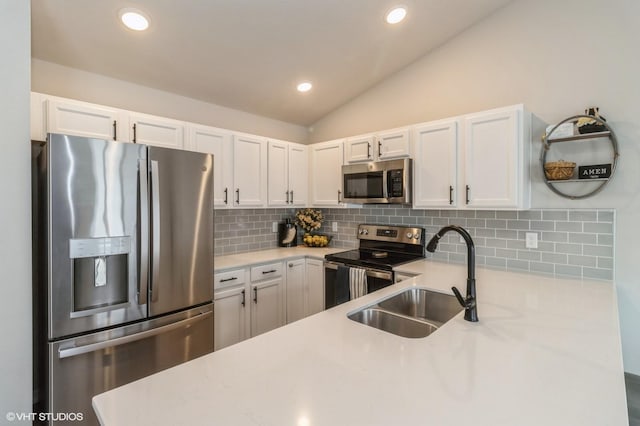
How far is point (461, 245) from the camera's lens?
2.71 m

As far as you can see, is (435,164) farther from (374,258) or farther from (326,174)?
(326,174)

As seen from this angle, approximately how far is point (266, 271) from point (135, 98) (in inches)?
73.0

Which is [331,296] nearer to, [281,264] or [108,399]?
[281,264]

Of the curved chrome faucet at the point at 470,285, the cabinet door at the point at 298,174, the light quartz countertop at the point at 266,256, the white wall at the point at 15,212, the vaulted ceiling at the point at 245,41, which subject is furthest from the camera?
the cabinet door at the point at 298,174

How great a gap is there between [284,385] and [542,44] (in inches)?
112

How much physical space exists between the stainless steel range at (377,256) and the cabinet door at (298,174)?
0.77 metres

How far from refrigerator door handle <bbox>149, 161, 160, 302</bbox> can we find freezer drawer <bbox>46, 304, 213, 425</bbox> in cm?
23

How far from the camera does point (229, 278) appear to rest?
2613mm

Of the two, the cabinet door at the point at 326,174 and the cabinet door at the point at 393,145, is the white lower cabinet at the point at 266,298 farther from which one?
the cabinet door at the point at 393,145

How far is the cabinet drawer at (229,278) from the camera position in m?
2.53

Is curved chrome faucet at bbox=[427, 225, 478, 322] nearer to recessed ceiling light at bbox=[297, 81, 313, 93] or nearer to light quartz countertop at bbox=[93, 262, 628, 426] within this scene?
light quartz countertop at bbox=[93, 262, 628, 426]

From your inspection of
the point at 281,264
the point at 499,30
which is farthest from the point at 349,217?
the point at 499,30

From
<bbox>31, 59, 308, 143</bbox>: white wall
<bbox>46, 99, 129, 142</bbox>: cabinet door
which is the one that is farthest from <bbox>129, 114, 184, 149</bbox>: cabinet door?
<bbox>31, 59, 308, 143</bbox>: white wall

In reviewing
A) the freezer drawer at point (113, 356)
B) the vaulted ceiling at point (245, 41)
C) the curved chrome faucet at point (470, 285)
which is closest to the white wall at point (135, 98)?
the vaulted ceiling at point (245, 41)
